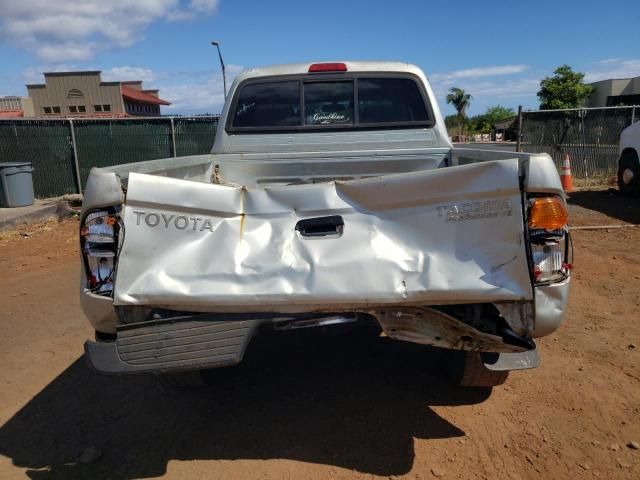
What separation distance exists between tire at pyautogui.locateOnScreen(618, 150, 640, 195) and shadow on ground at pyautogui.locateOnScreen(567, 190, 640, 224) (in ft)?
0.52

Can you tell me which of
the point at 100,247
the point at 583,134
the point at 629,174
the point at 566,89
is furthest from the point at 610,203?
the point at 566,89

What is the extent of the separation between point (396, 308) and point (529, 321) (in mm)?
598

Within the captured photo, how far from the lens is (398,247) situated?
2400mm

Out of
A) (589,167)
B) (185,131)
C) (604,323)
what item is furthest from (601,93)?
(604,323)

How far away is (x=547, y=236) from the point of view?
91.4 inches

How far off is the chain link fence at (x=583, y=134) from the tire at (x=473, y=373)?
1063 cm

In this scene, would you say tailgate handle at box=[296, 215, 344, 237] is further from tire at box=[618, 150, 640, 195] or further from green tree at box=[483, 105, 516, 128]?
green tree at box=[483, 105, 516, 128]

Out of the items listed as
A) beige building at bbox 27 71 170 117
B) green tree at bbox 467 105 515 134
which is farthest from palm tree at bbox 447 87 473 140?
beige building at bbox 27 71 170 117

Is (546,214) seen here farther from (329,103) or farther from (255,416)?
(329,103)

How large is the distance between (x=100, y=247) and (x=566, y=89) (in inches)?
2042

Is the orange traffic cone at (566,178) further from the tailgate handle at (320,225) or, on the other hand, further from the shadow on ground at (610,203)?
the tailgate handle at (320,225)

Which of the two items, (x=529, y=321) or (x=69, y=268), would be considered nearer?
(x=529, y=321)

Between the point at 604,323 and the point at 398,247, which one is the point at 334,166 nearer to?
the point at 398,247

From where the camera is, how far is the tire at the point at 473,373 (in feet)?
9.93
